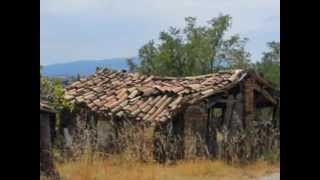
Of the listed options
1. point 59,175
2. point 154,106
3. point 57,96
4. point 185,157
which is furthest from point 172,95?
point 59,175

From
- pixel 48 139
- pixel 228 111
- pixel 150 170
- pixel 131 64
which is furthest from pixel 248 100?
pixel 48 139

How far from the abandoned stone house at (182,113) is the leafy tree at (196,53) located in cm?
11

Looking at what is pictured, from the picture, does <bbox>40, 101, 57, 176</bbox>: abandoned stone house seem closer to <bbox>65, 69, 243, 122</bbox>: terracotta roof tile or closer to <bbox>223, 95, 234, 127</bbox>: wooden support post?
<bbox>65, 69, 243, 122</bbox>: terracotta roof tile

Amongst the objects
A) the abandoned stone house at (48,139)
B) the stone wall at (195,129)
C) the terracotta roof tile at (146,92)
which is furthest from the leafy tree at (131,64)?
the abandoned stone house at (48,139)

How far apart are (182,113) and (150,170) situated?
610 mm

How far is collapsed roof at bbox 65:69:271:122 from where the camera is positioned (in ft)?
14.9

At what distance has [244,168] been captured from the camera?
15.1ft

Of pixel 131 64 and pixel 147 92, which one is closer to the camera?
pixel 147 92

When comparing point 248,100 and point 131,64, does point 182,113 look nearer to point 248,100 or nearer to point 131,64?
point 248,100

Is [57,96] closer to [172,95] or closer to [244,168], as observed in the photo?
[172,95]

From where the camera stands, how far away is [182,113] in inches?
181

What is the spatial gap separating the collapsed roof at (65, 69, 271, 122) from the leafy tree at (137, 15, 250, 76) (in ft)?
0.33

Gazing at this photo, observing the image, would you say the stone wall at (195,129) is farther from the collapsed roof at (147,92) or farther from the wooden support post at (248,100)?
the wooden support post at (248,100)
